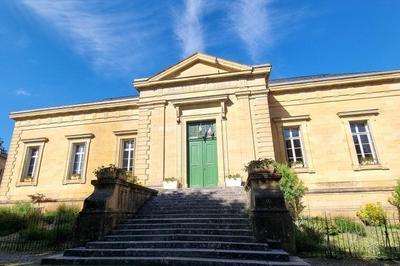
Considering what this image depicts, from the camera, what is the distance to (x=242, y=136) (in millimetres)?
12164

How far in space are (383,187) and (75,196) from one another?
14984mm

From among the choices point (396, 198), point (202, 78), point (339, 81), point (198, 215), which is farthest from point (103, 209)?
point (339, 81)

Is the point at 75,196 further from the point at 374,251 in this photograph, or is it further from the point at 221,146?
the point at 374,251

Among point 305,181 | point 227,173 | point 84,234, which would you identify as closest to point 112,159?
point 227,173

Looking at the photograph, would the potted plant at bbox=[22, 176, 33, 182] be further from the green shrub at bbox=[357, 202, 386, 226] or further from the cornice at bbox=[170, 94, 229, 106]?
the green shrub at bbox=[357, 202, 386, 226]

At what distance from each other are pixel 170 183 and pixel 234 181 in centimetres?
281

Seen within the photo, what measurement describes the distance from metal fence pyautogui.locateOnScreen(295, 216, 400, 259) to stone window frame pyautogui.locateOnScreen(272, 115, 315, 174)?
3.63 metres

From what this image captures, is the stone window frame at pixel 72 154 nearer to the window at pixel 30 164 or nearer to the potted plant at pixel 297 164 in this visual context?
the window at pixel 30 164

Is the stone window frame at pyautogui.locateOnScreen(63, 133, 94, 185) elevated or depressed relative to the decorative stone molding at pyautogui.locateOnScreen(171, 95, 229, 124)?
depressed

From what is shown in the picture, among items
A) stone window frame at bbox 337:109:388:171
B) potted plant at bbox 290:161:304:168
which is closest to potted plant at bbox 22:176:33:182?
potted plant at bbox 290:161:304:168

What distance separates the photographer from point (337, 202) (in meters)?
11.5

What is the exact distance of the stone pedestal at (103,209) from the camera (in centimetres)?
659

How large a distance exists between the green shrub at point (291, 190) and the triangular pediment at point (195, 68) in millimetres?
6077

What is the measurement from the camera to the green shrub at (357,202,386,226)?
398 inches
